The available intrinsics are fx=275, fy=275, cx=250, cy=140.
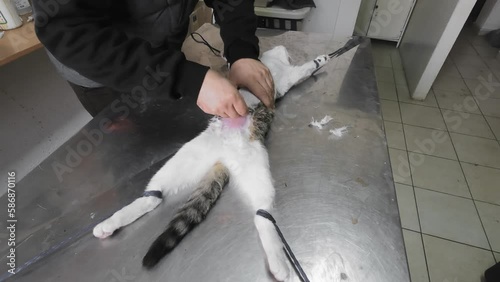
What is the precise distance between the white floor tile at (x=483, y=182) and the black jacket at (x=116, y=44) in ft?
6.33

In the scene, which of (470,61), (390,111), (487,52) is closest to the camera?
(390,111)

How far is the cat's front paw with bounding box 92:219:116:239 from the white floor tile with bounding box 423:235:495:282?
1508mm

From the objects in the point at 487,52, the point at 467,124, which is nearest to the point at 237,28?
the point at 467,124

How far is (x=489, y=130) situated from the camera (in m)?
2.17

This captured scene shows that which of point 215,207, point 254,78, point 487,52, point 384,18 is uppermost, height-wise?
point 254,78

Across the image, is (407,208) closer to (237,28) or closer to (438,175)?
(438,175)

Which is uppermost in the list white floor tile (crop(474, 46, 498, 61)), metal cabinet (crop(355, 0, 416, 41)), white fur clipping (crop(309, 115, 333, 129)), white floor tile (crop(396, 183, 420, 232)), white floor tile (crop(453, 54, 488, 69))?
white fur clipping (crop(309, 115, 333, 129))

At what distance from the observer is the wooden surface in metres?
0.98

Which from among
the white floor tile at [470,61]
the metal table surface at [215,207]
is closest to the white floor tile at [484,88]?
the white floor tile at [470,61]

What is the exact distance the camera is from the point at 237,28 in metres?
1.06

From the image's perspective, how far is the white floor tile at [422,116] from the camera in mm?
2207
